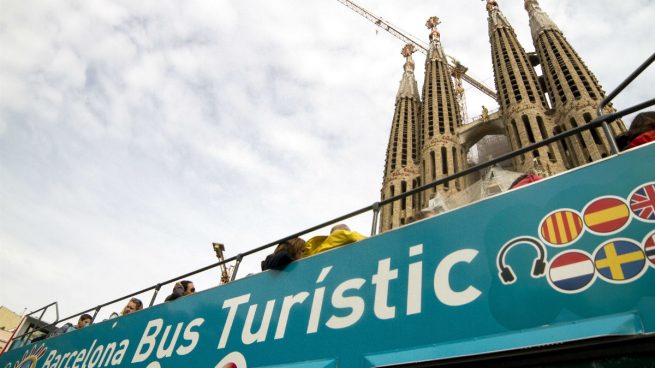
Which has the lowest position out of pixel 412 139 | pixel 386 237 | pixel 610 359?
pixel 610 359

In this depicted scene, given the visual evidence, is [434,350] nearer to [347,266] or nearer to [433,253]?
[433,253]

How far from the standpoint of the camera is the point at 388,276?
11.6ft

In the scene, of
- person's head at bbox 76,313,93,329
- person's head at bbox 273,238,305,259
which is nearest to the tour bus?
person's head at bbox 273,238,305,259

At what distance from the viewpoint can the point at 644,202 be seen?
8.29ft

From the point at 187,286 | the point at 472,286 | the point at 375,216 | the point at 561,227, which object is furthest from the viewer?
the point at 187,286

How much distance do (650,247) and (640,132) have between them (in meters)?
1.37

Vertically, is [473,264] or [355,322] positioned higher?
[473,264]

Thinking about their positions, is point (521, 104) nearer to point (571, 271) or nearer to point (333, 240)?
point (333, 240)

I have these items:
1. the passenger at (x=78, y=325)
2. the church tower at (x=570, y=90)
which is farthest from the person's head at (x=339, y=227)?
the church tower at (x=570, y=90)

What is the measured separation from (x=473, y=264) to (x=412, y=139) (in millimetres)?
44008

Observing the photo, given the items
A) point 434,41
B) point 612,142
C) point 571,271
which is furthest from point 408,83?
point 571,271

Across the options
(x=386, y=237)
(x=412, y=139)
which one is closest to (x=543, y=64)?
(x=412, y=139)

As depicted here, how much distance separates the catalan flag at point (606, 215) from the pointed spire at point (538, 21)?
45856 millimetres

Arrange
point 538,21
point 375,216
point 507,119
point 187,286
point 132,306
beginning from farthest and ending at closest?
point 538,21 < point 507,119 < point 132,306 < point 187,286 < point 375,216
